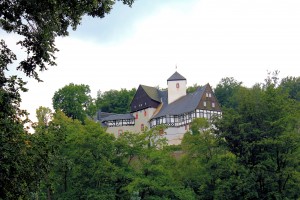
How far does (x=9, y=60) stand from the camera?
→ 13.5 meters

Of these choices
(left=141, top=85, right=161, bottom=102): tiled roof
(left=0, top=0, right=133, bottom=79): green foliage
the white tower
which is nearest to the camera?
(left=0, top=0, right=133, bottom=79): green foliage

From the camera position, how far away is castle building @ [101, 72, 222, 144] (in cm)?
6725

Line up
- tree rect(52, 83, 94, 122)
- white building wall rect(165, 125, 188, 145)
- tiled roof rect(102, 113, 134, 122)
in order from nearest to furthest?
1. white building wall rect(165, 125, 188, 145)
2. tree rect(52, 83, 94, 122)
3. tiled roof rect(102, 113, 134, 122)

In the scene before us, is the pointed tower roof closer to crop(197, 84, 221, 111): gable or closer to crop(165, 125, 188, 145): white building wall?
crop(197, 84, 221, 111): gable

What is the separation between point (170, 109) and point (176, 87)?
4.62 metres

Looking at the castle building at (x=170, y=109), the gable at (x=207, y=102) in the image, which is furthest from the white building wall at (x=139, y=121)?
the gable at (x=207, y=102)

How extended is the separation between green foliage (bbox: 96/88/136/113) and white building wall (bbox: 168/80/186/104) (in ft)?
64.6

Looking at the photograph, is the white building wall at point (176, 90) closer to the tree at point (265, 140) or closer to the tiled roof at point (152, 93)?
the tiled roof at point (152, 93)

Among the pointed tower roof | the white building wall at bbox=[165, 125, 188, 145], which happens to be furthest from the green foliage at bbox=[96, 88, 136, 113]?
the white building wall at bbox=[165, 125, 188, 145]

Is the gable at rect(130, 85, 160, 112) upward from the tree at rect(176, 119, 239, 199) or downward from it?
upward

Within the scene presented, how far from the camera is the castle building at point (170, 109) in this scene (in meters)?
67.2

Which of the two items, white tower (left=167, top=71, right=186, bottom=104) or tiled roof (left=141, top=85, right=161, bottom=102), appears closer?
white tower (left=167, top=71, right=186, bottom=104)

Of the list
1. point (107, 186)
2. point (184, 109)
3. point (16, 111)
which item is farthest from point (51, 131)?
point (184, 109)

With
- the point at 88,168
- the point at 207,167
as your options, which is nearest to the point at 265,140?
the point at 207,167
